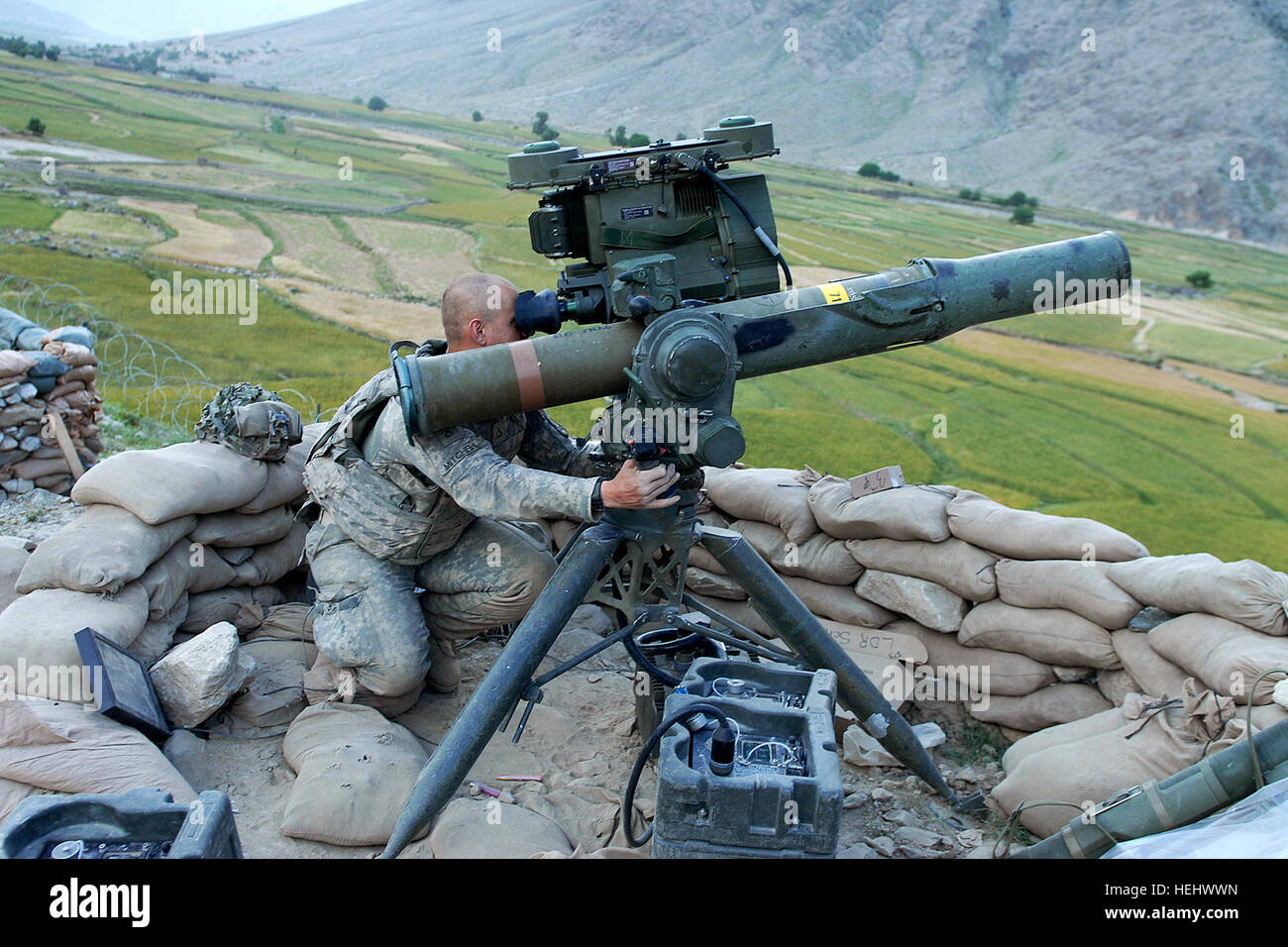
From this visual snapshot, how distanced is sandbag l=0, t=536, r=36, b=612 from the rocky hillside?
23.2m

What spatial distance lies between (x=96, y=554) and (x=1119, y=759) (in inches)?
167

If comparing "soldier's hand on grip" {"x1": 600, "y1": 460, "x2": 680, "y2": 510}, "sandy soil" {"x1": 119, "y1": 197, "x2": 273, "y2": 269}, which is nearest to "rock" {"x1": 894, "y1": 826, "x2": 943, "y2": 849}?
"soldier's hand on grip" {"x1": 600, "y1": 460, "x2": 680, "y2": 510}

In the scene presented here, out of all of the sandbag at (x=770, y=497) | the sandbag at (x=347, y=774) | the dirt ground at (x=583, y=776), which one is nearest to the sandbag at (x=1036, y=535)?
the sandbag at (x=770, y=497)

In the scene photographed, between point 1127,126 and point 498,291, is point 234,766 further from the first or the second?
point 1127,126

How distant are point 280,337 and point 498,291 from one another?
19.6ft

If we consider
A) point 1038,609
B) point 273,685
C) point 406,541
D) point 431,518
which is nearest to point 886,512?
point 1038,609

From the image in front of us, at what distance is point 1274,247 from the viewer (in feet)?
70.0

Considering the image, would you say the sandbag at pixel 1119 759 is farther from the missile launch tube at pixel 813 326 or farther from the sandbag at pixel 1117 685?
the missile launch tube at pixel 813 326

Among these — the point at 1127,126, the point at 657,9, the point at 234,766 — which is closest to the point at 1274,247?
the point at 1127,126

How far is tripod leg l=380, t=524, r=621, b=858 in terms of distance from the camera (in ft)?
10.7

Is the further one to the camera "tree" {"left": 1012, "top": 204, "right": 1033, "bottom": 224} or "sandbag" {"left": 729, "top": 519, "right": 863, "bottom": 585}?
"tree" {"left": 1012, "top": 204, "right": 1033, "bottom": 224}

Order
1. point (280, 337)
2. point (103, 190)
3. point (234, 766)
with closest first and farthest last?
point (234, 766) → point (280, 337) → point (103, 190)

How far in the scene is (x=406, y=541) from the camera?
3.99 meters

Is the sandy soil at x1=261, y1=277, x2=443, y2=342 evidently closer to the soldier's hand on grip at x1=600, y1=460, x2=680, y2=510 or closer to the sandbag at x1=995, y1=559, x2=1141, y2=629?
the soldier's hand on grip at x1=600, y1=460, x2=680, y2=510
